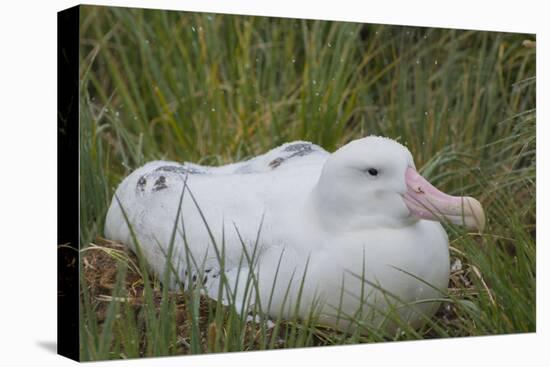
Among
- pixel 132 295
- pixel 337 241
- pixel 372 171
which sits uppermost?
pixel 372 171

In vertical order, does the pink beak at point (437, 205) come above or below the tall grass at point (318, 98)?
below

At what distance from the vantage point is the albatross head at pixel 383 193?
191 inches

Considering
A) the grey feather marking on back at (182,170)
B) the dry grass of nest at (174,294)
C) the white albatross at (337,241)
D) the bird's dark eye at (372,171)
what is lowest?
the dry grass of nest at (174,294)

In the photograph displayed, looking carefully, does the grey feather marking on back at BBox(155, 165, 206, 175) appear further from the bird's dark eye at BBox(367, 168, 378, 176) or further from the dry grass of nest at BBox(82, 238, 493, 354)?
the bird's dark eye at BBox(367, 168, 378, 176)

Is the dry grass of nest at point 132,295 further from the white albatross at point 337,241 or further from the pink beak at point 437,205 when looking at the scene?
the pink beak at point 437,205

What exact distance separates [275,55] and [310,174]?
1.32m

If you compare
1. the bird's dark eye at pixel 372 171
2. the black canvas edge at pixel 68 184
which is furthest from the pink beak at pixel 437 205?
the black canvas edge at pixel 68 184

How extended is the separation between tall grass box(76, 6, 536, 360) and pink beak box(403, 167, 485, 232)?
62 cm

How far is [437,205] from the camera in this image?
4863 millimetres

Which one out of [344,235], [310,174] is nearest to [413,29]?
[310,174]

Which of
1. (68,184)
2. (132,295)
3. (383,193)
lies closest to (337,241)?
(383,193)

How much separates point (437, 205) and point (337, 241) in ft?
1.43

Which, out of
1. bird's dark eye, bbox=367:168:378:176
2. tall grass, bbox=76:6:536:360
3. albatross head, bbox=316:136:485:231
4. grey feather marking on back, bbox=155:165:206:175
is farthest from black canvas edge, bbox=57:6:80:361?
bird's dark eye, bbox=367:168:378:176

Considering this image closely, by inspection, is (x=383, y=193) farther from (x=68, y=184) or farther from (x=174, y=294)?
(x=68, y=184)
